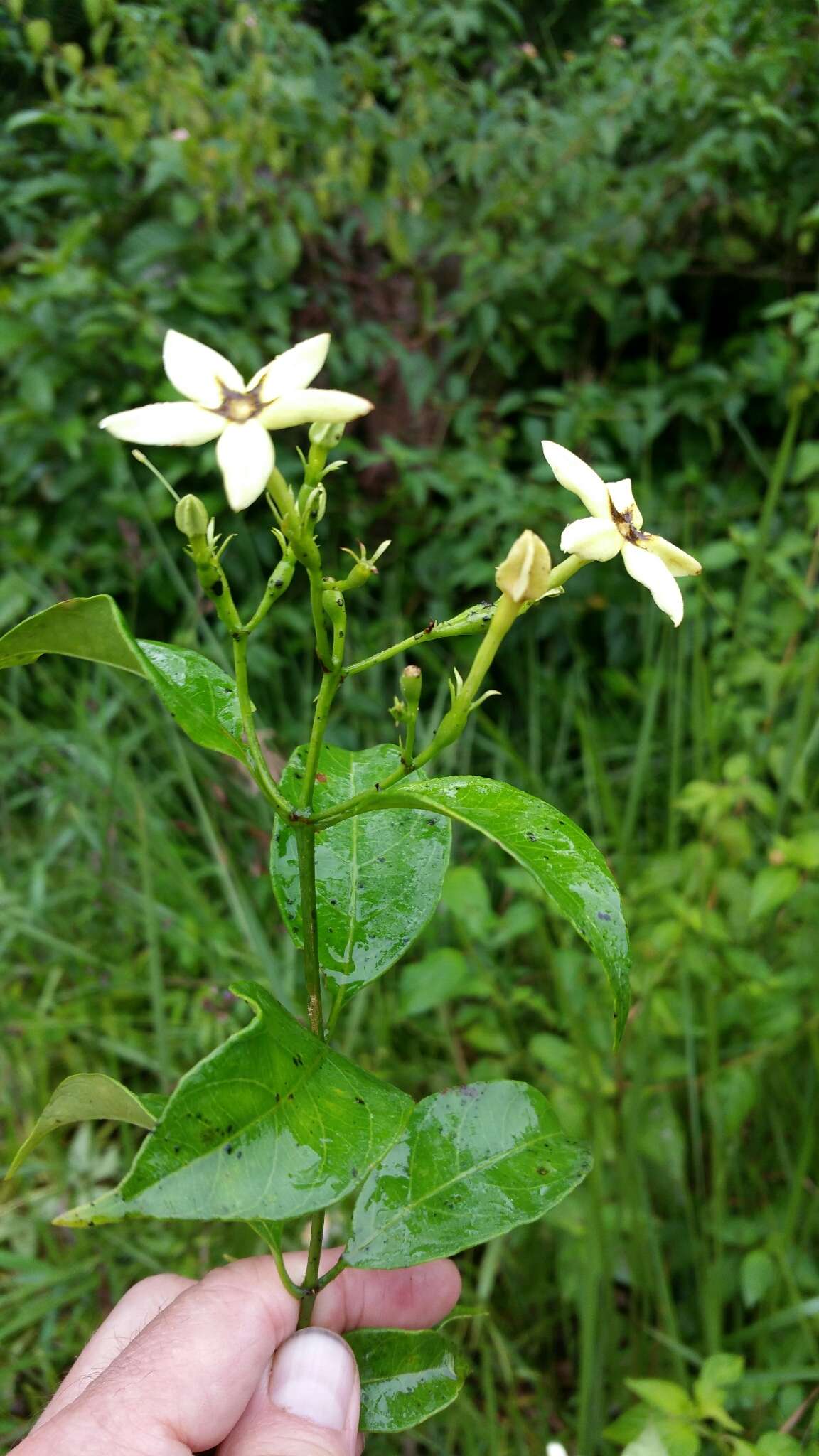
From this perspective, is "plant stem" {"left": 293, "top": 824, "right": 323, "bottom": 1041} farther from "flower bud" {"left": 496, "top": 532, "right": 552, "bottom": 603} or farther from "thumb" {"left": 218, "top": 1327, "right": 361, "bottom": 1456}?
"thumb" {"left": 218, "top": 1327, "right": 361, "bottom": 1456}

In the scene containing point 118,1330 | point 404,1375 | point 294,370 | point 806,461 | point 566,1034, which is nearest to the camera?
point 294,370


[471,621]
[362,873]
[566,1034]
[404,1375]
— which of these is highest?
[471,621]

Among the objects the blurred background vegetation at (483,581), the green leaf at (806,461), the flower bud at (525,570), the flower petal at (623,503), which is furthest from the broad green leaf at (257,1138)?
the green leaf at (806,461)

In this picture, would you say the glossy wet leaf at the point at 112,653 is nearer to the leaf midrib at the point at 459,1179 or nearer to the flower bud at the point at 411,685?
the flower bud at the point at 411,685

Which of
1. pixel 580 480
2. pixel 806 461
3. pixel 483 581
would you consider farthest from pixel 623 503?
pixel 483 581

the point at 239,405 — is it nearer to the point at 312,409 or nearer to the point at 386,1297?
the point at 312,409

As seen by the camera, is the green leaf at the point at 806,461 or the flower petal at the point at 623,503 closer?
the flower petal at the point at 623,503

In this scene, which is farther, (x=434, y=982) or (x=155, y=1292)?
(x=434, y=982)
